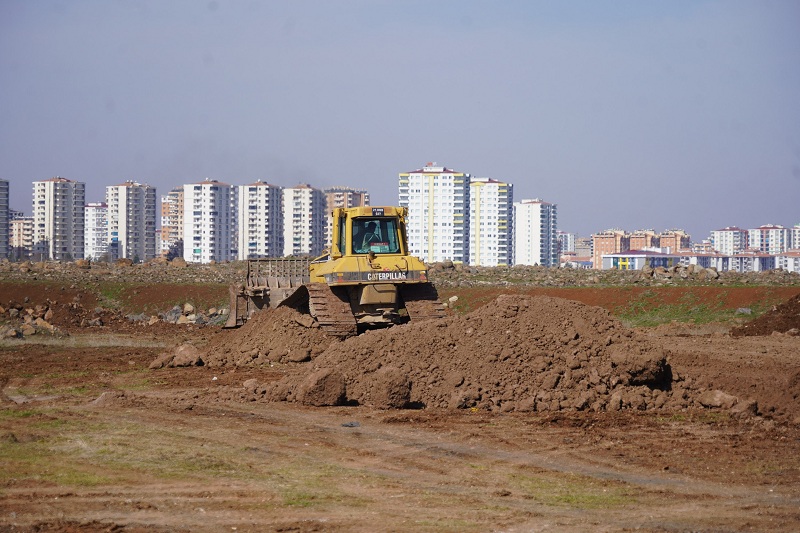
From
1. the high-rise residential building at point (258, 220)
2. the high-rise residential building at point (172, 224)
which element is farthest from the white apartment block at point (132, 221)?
the high-rise residential building at point (258, 220)

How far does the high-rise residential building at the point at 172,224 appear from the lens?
6585 inches

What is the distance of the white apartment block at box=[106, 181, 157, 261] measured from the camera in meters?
167

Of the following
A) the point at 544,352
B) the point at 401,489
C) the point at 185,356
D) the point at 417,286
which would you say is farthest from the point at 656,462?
the point at 185,356

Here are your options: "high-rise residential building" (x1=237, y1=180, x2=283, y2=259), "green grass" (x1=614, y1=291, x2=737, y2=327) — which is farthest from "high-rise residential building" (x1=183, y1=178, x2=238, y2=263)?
"green grass" (x1=614, y1=291, x2=737, y2=327)

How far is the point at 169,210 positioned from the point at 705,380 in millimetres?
185892

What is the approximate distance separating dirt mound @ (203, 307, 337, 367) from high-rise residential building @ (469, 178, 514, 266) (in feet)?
381

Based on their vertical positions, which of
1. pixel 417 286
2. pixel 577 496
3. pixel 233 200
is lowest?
pixel 577 496

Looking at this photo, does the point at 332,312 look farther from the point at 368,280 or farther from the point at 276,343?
the point at 276,343

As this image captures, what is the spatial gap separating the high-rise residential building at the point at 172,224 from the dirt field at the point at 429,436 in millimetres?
146442

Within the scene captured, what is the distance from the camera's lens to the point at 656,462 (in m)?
11.4

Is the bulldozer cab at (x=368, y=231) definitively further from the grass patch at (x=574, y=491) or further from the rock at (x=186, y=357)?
the grass patch at (x=574, y=491)

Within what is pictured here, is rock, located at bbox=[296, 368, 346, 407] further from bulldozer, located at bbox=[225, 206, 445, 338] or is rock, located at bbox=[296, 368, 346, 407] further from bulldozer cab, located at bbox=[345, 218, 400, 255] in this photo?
bulldozer cab, located at bbox=[345, 218, 400, 255]

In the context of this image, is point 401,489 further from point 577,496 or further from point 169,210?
point 169,210

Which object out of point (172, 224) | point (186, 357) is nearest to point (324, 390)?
point (186, 357)
